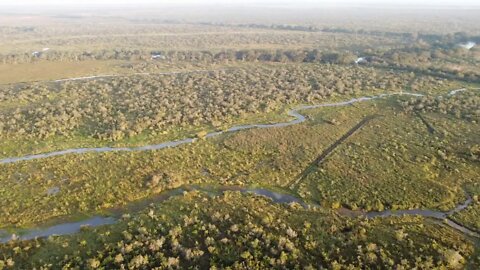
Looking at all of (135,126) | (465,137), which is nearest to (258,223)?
(135,126)

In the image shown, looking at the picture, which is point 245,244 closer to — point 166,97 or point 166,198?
point 166,198

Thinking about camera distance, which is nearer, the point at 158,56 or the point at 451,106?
the point at 451,106

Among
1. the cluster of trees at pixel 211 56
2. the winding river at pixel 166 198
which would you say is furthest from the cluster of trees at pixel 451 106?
the cluster of trees at pixel 211 56

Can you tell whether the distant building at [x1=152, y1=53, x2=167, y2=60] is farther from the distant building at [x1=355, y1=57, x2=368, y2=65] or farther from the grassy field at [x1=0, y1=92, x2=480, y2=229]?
the grassy field at [x1=0, y1=92, x2=480, y2=229]

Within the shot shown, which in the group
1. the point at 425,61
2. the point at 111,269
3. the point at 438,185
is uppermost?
the point at 425,61

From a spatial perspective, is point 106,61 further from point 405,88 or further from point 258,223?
point 258,223

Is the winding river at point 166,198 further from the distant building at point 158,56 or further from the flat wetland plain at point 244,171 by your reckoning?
the distant building at point 158,56

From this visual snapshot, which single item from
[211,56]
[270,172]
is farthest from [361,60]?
[270,172]
